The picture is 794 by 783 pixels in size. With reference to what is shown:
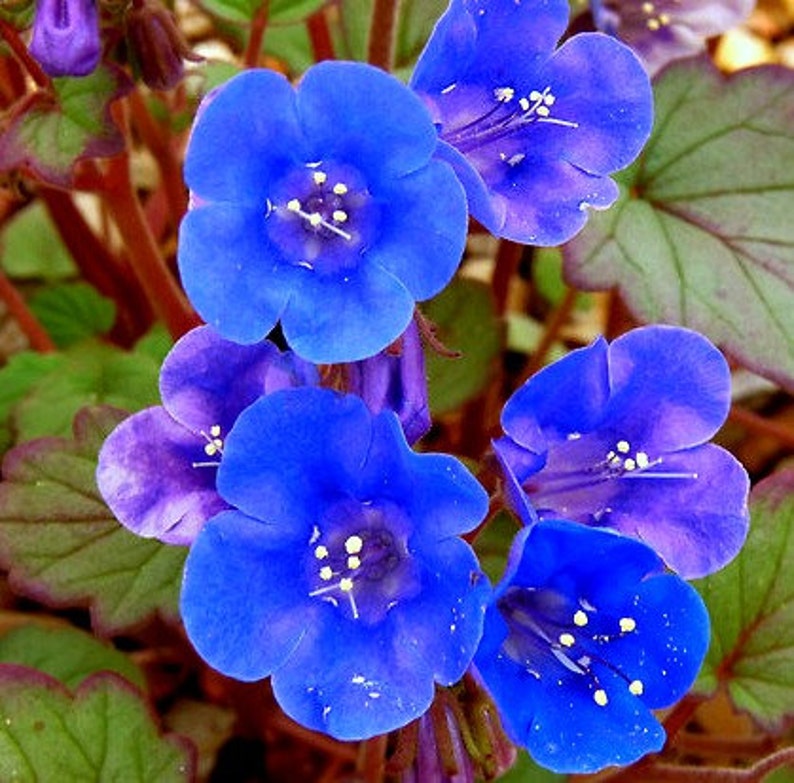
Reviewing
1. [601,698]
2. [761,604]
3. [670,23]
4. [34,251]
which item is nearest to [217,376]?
[601,698]

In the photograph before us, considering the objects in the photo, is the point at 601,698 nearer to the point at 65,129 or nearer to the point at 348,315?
the point at 348,315

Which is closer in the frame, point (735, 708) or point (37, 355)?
point (735, 708)

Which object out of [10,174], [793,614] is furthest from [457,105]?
[793,614]

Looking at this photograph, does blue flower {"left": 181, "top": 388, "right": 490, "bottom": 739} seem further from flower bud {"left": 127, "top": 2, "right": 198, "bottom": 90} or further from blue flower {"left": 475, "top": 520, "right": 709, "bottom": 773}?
flower bud {"left": 127, "top": 2, "right": 198, "bottom": 90}

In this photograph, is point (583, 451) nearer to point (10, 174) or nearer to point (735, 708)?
point (735, 708)

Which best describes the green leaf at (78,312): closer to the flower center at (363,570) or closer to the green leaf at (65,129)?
the green leaf at (65,129)

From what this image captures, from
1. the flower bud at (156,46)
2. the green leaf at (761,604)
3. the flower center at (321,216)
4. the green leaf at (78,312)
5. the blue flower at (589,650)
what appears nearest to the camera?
the blue flower at (589,650)

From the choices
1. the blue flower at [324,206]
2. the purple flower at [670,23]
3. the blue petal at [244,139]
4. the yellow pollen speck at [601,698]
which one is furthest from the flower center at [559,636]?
the purple flower at [670,23]
